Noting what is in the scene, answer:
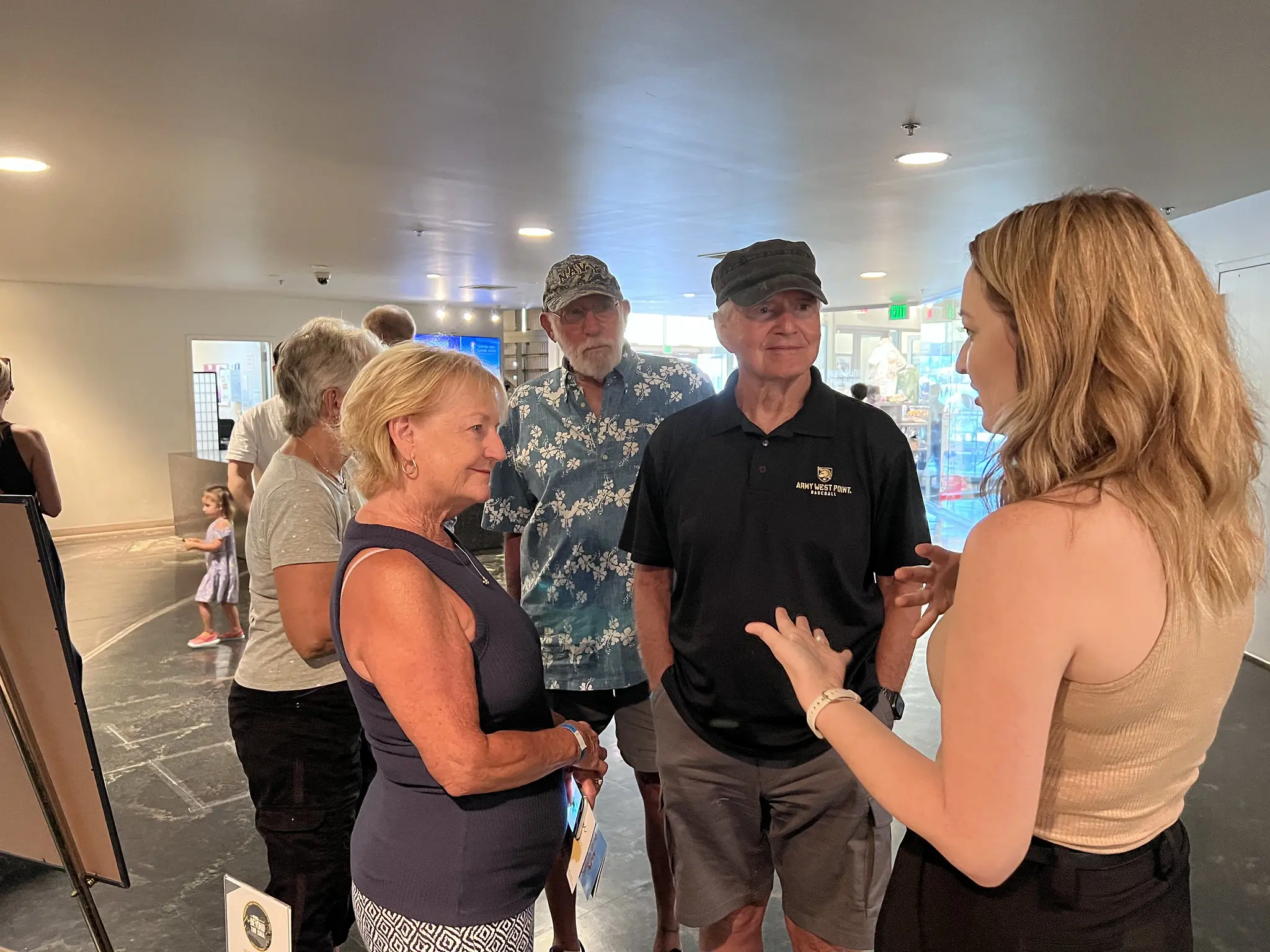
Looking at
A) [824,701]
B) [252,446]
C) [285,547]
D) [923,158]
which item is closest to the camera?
[824,701]

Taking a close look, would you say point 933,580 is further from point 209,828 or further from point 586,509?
point 209,828

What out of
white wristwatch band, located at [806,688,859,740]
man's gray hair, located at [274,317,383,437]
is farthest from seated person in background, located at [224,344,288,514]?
white wristwatch band, located at [806,688,859,740]

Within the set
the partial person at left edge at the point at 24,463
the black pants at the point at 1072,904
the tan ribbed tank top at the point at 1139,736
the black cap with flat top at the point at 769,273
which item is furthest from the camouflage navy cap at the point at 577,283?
the partial person at left edge at the point at 24,463

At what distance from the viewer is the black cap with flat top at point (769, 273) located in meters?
1.81

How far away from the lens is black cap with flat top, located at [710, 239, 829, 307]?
71.1 inches

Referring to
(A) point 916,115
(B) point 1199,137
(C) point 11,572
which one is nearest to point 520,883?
(C) point 11,572

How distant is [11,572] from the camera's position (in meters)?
1.32

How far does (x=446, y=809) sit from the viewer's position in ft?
4.33

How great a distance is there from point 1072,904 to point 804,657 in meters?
0.40

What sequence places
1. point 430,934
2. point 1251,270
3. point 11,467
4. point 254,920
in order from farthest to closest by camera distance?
1. point 1251,270
2. point 11,467
3. point 254,920
4. point 430,934

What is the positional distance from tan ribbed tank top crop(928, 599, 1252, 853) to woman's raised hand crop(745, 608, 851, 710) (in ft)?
0.52

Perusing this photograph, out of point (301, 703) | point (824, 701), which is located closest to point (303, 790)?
point (301, 703)

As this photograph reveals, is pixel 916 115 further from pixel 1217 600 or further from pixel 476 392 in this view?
pixel 1217 600

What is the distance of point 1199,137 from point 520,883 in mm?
4085
